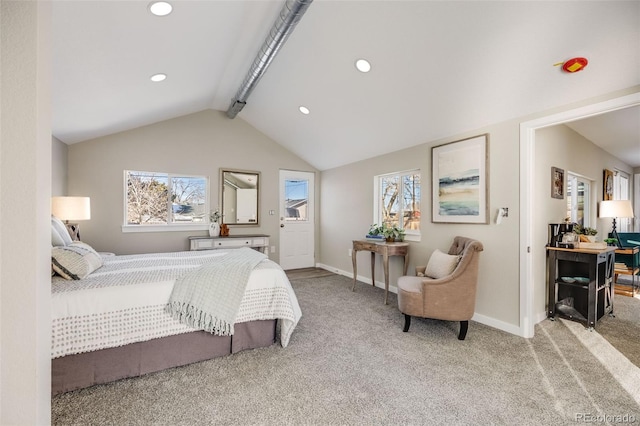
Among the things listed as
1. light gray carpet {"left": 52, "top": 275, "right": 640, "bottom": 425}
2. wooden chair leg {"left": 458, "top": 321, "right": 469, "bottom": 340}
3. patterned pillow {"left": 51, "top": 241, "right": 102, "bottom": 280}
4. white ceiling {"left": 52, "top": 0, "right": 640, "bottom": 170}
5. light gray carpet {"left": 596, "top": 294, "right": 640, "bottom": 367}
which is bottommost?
light gray carpet {"left": 52, "top": 275, "right": 640, "bottom": 425}

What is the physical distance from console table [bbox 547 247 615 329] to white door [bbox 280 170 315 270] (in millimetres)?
3883

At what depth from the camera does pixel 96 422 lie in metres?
1.55

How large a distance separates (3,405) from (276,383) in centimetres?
133

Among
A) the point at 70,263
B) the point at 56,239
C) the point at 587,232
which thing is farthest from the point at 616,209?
the point at 56,239

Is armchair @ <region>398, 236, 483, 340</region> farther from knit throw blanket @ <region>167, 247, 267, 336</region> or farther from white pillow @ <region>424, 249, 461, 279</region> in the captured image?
knit throw blanket @ <region>167, 247, 267, 336</region>

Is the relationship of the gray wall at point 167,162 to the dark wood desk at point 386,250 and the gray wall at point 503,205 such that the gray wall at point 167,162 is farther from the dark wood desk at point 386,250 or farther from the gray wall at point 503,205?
the dark wood desk at point 386,250

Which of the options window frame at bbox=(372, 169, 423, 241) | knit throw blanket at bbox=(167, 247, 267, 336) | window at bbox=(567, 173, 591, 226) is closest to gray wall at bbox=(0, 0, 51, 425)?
knit throw blanket at bbox=(167, 247, 267, 336)

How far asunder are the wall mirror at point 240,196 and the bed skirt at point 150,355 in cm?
301

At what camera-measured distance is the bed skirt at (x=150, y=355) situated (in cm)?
180

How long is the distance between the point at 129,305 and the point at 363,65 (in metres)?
2.81

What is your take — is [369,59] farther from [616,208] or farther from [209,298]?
[616,208]

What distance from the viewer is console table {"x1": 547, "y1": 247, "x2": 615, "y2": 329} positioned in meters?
2.86

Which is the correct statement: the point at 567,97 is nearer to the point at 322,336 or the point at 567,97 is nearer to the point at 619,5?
the point at 619,5

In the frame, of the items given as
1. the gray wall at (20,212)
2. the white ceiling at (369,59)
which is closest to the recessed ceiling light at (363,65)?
→ the white ceiling at (369,59)
